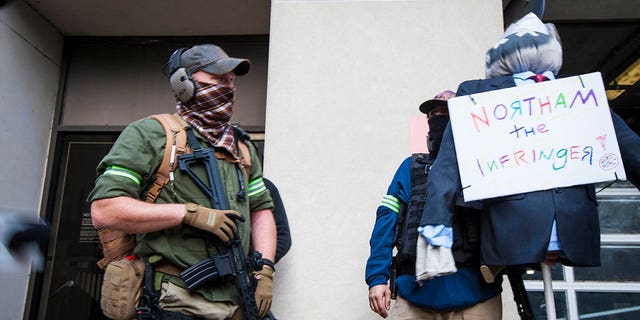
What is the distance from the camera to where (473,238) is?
2.60m

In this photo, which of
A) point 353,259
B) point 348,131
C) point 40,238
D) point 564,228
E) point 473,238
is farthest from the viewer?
point 348,131

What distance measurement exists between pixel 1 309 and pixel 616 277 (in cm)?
475

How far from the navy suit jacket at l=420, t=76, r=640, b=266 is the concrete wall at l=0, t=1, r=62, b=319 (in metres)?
3.61

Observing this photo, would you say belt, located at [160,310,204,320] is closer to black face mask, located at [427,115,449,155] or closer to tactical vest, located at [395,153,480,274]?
tactical vest, located at [395,153,480,274]

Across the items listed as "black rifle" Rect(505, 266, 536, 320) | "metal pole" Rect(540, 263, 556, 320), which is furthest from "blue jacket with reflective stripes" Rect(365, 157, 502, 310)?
"metal pole" Rect(540, 263, 556, 320)

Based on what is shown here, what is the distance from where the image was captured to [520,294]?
260 centimetres

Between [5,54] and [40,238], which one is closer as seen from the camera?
[40,238]

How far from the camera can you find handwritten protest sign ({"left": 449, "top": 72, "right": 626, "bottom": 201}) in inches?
93.9

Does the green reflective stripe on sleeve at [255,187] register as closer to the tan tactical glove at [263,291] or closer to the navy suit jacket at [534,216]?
the tan tactical glove at [263,291]

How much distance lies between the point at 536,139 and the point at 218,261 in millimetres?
1392

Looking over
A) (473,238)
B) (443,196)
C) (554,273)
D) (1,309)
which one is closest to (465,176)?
(443,196)

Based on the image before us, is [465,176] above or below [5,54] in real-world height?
below

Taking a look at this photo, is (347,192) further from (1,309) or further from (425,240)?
(1,309)

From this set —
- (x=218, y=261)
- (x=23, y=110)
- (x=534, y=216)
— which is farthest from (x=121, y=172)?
(x=23, y=110)
